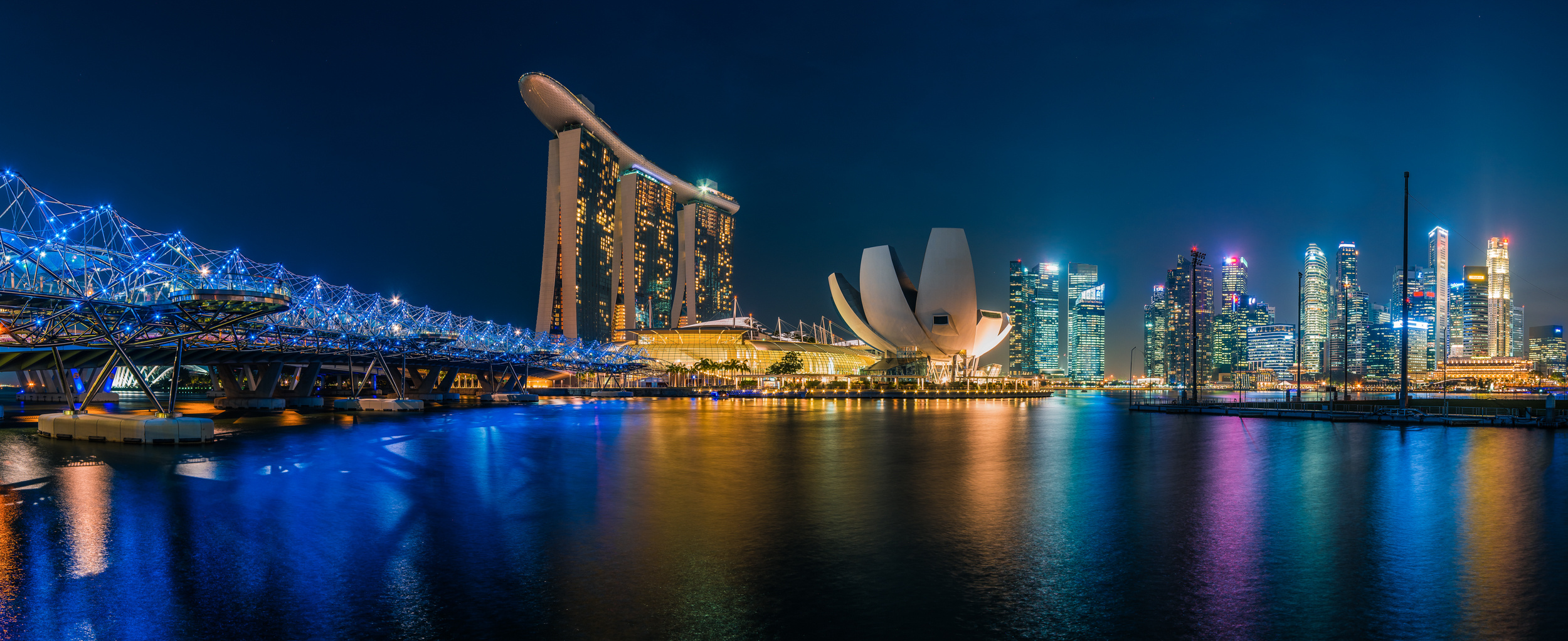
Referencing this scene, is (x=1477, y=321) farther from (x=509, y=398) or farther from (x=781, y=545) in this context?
(x=781, y=545)

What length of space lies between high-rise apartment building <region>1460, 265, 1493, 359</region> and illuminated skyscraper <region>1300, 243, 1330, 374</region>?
81.3 feet

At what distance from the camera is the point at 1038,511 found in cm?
1176

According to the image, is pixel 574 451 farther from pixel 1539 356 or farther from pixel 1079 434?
pixel 1539 356

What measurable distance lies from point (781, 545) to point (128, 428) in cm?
2080

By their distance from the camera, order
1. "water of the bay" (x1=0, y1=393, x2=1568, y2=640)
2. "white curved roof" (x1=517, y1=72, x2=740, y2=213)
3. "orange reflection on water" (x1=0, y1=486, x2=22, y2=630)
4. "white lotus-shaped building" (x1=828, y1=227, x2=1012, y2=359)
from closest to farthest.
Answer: "orange reflection on water" (x1=0, y1=486, x2=22, y2=630) < "water of the bay" (x1=0, y1=393, x2=1568, y2=640) < "white lotus-shaped building" (x1=828, y1=227, x2=1012, y2=359) < "white curved roof" (x1=517, y1=72, x2=740, y2=213)

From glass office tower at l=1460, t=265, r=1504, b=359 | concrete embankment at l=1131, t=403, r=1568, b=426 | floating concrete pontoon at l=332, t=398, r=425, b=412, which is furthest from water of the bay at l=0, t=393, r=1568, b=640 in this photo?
glass office tower at l=1460, t=265, r=1504, b=359

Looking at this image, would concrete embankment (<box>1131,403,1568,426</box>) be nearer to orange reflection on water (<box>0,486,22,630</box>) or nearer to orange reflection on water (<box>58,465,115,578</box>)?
orange reflection on water (<box>58,465,115,578</box>)

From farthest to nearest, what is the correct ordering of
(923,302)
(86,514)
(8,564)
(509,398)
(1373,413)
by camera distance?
(923,302) < (509,398) < (1373,413) < (86,514) < (8,564)

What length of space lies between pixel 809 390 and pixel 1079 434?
5349 centimetres

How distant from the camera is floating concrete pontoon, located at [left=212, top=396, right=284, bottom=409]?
4819 cm

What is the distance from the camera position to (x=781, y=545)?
9312 mm

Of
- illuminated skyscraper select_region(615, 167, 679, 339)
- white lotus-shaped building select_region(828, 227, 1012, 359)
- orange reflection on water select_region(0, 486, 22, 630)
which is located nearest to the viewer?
orange reflection on water select_region(0, 486, 22, 630)

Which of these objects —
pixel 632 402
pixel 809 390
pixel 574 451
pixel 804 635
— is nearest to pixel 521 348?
pixel 632 402

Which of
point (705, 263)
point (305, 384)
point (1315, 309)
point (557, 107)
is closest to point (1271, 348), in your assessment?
point (1315, 309)
